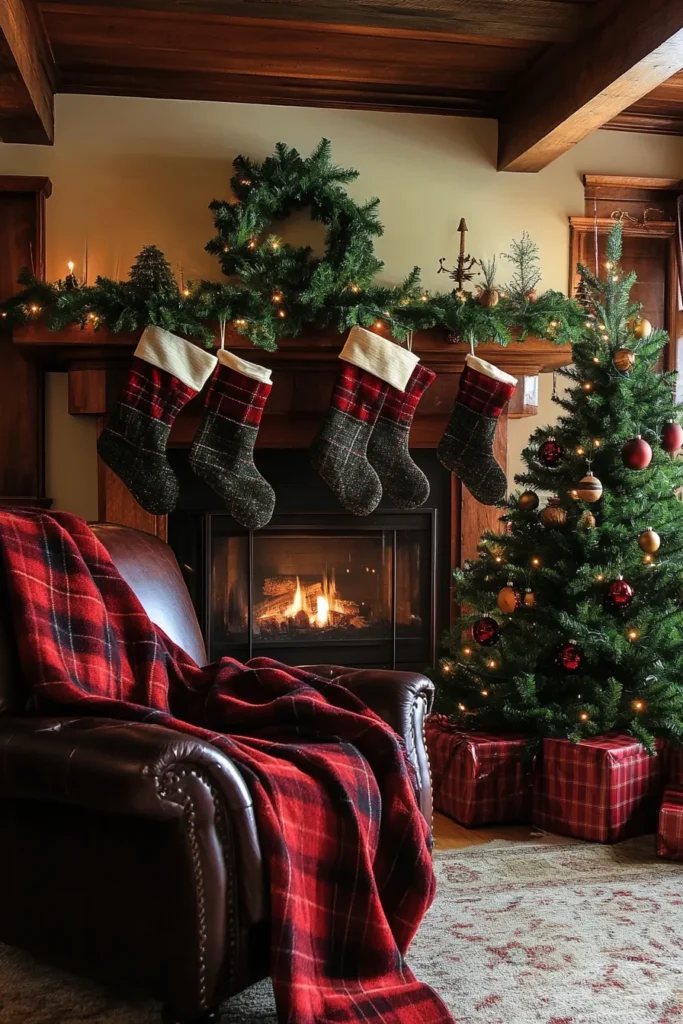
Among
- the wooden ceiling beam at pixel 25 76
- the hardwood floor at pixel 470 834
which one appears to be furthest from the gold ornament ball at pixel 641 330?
the wooden ceiling beam at pixel 25 76

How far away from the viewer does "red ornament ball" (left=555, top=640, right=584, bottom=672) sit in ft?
9.07

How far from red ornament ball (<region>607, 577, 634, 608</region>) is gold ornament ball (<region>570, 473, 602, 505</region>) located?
0.24 m

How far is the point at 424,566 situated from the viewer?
12.7 ft


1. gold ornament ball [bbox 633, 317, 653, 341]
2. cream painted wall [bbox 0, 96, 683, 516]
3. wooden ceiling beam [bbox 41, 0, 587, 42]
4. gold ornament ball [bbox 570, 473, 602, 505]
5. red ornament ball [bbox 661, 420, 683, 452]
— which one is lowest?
gold ornament ball [bbox 570, 473, 602, 505]

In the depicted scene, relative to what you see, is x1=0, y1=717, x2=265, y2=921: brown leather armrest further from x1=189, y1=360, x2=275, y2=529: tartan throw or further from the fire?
the fire

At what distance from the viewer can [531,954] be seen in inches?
75.8

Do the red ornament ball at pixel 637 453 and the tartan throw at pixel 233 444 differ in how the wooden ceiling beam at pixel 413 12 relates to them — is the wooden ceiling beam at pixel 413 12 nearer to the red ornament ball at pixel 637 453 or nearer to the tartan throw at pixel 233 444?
the tartan throw at pixel 233 444

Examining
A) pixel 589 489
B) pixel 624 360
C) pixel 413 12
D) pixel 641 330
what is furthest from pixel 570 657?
pixel 413 12

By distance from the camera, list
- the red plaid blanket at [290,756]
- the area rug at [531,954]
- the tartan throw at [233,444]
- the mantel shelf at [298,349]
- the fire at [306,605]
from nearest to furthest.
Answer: the red plaid blanket at [290,756], the area rug at [531,954], the tartan throw at [233,444], the mantel shelf at [298,349], the fire at [306,605]

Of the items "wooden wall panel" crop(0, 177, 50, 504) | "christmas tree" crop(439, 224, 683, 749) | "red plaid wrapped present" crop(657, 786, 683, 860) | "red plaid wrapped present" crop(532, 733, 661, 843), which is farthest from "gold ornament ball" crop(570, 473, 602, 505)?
"wooden wall panel" crop(0, 177, 50, 504)

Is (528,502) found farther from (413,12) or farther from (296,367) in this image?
(413,12)

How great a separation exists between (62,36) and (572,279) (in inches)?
81.7

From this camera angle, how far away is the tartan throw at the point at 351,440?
3.25m

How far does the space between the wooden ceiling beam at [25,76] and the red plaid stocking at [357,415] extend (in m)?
1.28
